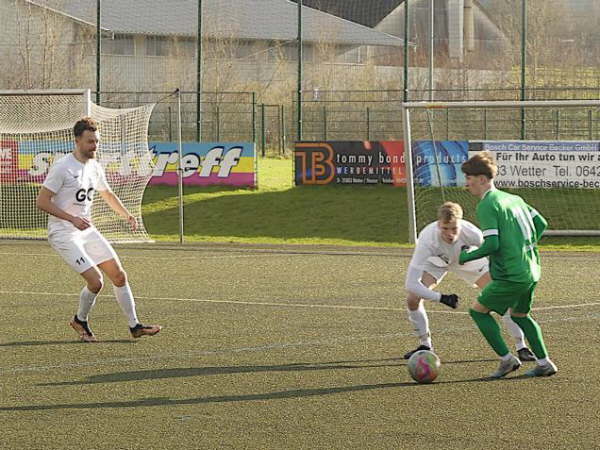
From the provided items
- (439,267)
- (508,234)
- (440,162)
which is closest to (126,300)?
(439,267)

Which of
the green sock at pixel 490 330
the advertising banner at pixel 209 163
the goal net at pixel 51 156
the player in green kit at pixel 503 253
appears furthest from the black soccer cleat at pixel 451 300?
the advertising banner at pixel 209 163

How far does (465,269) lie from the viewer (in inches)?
370

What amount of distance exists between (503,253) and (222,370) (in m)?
2.31

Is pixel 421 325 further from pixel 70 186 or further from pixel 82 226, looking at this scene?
pixel 70 186

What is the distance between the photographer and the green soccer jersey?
8.20m

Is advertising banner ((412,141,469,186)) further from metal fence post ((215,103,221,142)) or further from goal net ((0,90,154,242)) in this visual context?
metal fence post ((215,103,221,142))

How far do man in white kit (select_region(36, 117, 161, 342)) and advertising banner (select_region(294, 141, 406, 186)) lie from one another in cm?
1715

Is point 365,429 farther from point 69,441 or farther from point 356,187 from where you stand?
point 356,187

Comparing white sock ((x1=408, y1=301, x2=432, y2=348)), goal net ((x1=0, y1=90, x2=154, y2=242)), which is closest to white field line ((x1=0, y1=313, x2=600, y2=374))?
white sock ((x1=408, y1=301, x2=432, y2=348))

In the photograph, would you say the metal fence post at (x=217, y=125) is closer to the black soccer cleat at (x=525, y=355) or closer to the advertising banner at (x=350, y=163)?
the advertising banner at (x=350, y=163)

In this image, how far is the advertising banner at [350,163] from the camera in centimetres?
2752

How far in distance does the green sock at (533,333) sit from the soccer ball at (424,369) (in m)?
0.67

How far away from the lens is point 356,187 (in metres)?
27.8

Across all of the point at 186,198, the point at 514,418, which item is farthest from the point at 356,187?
the point at 514,418
